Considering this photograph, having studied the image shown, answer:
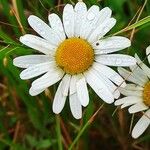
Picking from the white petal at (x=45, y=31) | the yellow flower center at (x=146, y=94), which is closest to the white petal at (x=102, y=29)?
the white petal at (x=45, y=31)

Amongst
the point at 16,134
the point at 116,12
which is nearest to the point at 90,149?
the point at 16,134

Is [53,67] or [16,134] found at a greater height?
[53,67]

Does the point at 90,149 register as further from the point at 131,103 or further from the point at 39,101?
the point at 131,103

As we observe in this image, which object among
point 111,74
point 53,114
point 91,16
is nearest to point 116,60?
point 111,74

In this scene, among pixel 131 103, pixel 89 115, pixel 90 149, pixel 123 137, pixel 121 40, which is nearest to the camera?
pixel 121 40

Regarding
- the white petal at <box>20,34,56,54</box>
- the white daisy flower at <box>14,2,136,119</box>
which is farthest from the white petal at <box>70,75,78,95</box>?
the white petal at <box>20,34,56,54</box>

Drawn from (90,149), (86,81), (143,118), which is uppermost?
(86,81)

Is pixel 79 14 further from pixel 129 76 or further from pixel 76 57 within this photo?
pixel 129 76

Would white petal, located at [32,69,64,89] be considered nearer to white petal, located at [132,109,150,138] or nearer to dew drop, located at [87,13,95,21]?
dew drop, located at [87,13,95,21]
